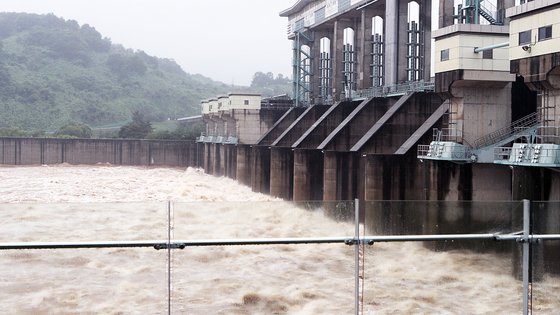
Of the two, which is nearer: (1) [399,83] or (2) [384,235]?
(2) [384,235]

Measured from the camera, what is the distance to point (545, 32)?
65.2ft

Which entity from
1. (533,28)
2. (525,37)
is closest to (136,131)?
(525,37)

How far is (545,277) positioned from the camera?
725cm

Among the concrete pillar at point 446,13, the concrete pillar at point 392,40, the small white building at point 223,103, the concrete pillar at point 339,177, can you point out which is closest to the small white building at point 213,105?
the small white building at point 223,103

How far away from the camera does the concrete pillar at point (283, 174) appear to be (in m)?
43.8

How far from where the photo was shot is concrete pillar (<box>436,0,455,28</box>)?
33.6m

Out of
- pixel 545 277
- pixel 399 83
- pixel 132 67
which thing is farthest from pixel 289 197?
pixel 132 67

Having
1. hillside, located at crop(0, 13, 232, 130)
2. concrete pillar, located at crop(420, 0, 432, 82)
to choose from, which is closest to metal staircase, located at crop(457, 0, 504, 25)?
concrete pillar, located at crop(420, 0, 432, 82)

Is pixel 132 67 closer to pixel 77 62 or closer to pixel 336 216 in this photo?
pixel 77 62

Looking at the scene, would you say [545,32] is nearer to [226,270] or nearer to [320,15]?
[226,270]

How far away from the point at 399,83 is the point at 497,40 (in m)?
18.6

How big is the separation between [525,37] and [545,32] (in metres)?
0.91

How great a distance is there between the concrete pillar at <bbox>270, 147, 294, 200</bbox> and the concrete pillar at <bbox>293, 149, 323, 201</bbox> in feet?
13.0

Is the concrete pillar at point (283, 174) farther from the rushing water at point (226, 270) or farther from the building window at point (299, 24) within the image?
the rushing water at point (226, 270)
